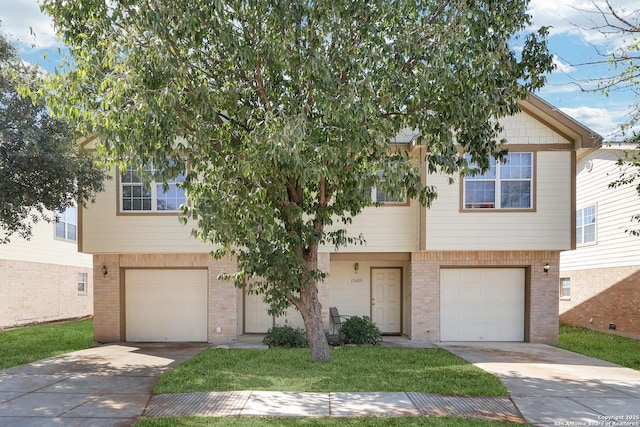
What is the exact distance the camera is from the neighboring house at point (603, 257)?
16.5 meters

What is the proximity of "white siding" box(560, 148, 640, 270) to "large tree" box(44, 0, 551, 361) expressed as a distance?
32.2 feet

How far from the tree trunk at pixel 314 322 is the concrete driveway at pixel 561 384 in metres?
3.24

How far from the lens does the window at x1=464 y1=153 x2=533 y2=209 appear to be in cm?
1415

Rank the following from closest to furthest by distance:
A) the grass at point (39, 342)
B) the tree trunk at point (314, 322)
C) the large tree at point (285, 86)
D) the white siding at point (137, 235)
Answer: the large tree at point (285, 86), the tree trunk at point (314, 322), the grass at point (39, 342), the white siding at point (137, 235)

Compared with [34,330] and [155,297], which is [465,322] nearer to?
[155,297]

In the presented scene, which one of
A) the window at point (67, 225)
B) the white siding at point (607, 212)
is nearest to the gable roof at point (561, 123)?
the white siding at point (607, 212)

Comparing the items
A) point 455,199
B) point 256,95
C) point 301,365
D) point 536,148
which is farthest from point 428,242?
point 256,95

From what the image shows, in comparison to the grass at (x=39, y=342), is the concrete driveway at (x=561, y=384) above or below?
above

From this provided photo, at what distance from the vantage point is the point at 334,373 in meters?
9.51

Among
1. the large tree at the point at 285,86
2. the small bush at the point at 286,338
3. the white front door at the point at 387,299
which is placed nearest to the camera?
the large tree at the point at 285,86

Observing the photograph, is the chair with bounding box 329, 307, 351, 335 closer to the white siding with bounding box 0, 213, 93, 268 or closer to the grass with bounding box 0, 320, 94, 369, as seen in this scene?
the grass with bounding box 0, 320, 94, 369

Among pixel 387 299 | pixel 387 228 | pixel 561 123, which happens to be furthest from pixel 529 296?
pixel 561 123

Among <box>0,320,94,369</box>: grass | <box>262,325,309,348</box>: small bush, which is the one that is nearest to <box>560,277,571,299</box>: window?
<box>262,325,309,348</box>: small bush

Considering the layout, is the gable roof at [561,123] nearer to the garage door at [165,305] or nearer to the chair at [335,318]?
the chair at [335,318]
